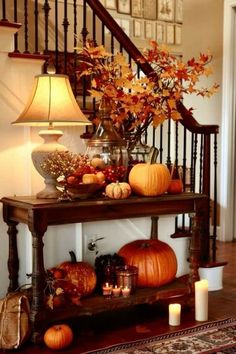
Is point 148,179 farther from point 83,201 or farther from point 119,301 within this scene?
point 119,301

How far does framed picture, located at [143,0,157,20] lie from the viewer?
7.04 metres

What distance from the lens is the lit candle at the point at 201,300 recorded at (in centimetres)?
340

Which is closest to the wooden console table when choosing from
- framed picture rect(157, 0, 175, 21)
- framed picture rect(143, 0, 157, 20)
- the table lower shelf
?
the table lower shelf

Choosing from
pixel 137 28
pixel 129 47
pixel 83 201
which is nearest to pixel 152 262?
pixel 83 201

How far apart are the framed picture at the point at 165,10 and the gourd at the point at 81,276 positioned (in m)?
4.75

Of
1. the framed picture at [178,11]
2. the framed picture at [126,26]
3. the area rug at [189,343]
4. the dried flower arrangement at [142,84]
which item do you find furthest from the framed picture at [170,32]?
the area rug at [189,343]

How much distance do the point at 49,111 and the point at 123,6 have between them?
4166 mm

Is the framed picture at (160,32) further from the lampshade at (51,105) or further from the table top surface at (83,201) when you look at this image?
the lampshade at (51,105)

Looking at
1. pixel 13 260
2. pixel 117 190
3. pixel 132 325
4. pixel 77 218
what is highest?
pixel 117 190

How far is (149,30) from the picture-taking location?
7059mm

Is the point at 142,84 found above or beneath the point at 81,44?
beneath

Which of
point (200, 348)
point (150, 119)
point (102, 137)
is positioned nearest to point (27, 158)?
point (102, 137)

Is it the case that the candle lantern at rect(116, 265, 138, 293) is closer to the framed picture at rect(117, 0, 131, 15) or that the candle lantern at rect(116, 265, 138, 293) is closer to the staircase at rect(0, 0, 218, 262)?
the staircase at rect(0, 0, 218, 262)

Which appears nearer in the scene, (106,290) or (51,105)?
(51,105)
